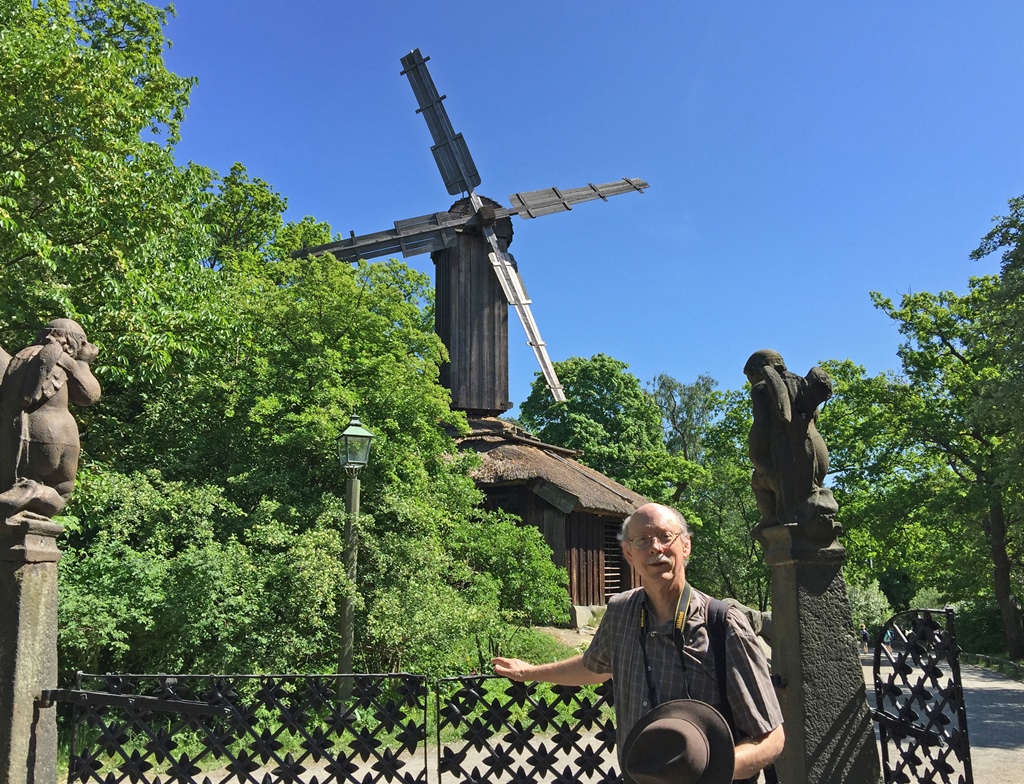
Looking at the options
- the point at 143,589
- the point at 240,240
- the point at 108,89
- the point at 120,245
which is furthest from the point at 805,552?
the point at 240,240

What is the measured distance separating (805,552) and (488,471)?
51.1 feet

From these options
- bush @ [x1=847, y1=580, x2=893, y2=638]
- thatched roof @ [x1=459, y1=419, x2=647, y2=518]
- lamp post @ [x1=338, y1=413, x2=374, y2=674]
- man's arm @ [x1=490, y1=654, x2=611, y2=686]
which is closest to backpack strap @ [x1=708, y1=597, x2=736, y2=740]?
man's arm @ [x1=490, y1=654, x2=611, y2=686]

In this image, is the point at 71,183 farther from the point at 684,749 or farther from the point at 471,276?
the point at 471,276

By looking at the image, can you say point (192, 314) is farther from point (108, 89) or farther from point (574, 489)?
point (574, 489)

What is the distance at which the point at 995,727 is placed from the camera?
39.1 ft

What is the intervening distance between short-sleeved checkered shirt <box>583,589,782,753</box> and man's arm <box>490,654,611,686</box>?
27 cm

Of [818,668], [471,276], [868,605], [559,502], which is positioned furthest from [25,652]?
[868,605]

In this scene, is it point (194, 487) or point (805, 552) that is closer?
point (805, 552)

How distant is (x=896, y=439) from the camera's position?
78.2 feet

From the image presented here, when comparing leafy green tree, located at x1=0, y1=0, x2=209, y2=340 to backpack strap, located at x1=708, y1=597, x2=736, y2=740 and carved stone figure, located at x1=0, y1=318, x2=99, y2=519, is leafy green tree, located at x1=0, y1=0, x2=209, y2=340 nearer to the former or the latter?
carved stone figure, located at x1=0, y1=318, x2=99, y2=519

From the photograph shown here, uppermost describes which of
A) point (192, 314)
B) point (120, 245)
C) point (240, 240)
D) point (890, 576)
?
point (240, 240)

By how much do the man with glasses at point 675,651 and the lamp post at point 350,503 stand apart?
669 cm

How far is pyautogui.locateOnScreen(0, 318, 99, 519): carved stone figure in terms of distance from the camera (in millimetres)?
4344

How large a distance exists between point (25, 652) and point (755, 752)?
3.94 m
